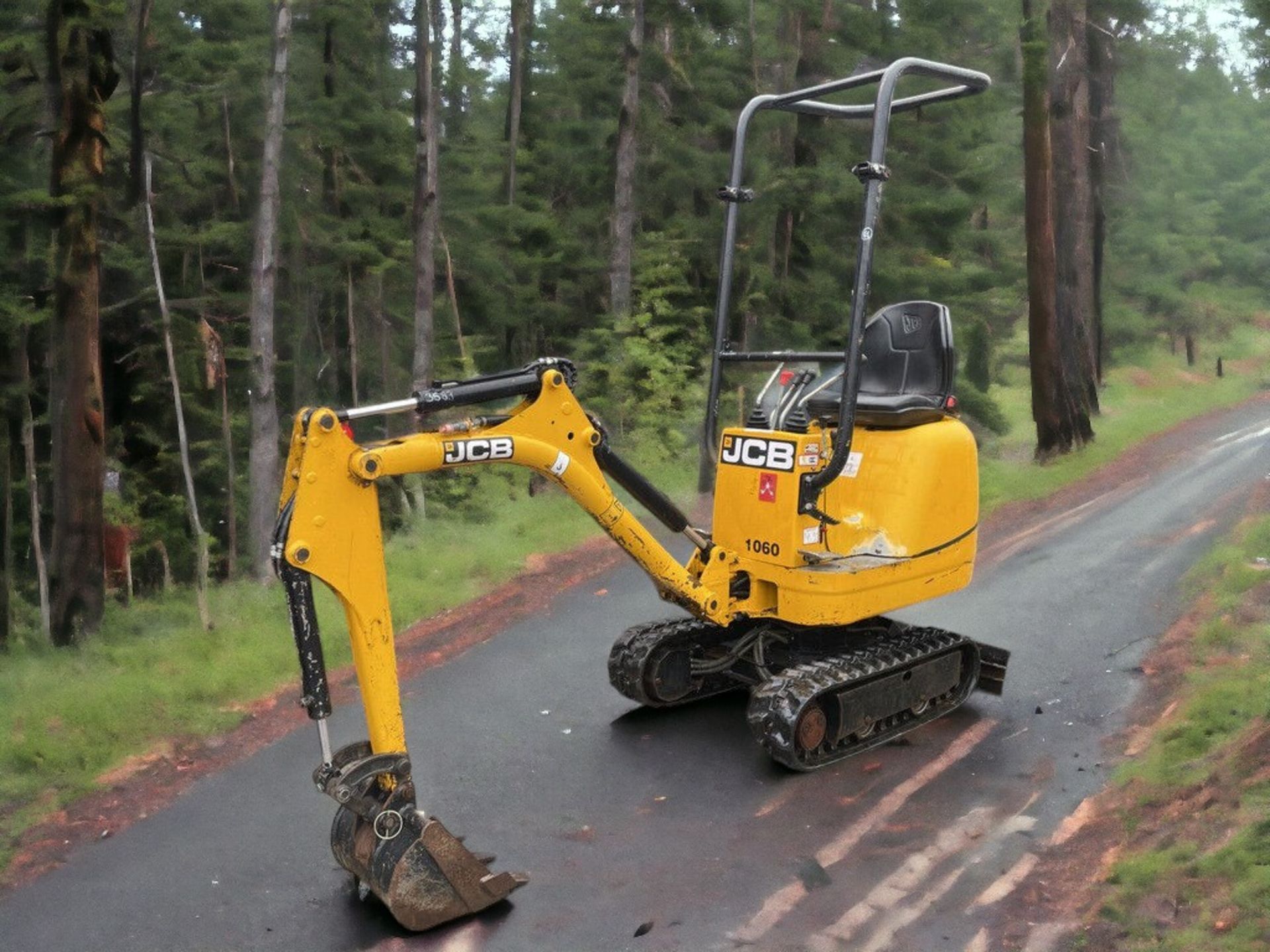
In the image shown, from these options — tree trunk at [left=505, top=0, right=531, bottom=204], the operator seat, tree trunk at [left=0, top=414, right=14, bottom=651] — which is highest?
tree trunk at [left=505, top=0, right=531, bottom=204]

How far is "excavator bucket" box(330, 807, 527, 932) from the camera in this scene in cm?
561

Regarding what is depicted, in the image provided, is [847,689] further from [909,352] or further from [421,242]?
[421,242]

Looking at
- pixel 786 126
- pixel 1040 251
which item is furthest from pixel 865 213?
pixel 786 126

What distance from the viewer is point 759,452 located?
753 cm

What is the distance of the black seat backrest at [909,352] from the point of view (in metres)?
8.24

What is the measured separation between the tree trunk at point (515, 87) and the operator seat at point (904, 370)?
18.6 metres

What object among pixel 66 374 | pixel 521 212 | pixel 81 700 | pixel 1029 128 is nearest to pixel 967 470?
pixel 81 700

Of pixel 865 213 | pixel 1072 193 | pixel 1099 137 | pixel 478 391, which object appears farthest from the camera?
pixel 1099 137

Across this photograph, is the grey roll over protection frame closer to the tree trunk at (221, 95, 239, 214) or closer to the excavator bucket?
the excavator bucket

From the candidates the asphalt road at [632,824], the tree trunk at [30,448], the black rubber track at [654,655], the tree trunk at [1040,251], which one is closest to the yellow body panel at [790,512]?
the black rubber track at [654,655]

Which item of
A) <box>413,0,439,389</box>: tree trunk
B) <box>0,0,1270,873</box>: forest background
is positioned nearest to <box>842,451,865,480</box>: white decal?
<box>0,0,1270,873</box>: forest background

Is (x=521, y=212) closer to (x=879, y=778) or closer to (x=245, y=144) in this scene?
(x=245, y=144)

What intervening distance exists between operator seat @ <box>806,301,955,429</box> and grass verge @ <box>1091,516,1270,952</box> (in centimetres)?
237

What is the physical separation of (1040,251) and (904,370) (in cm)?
1205
